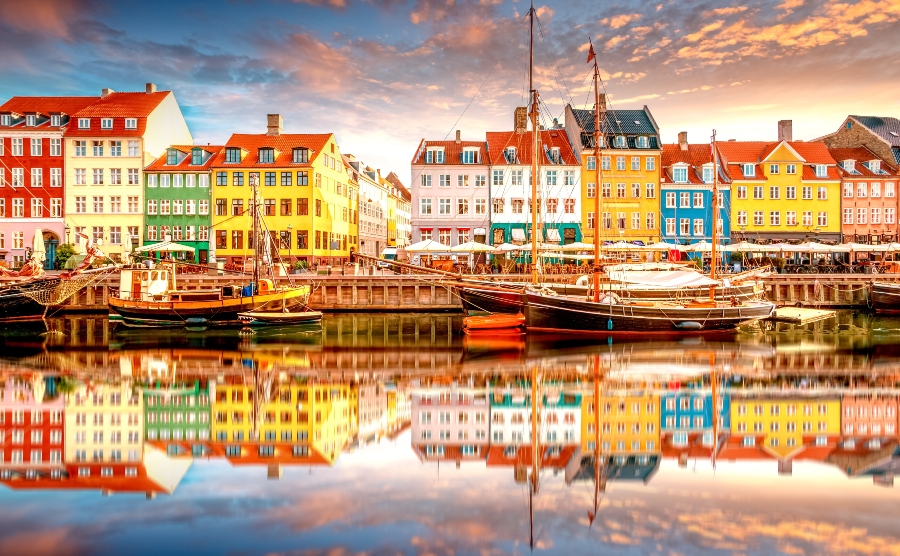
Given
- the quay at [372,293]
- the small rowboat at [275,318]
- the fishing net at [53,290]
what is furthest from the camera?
the quay at [372,293]

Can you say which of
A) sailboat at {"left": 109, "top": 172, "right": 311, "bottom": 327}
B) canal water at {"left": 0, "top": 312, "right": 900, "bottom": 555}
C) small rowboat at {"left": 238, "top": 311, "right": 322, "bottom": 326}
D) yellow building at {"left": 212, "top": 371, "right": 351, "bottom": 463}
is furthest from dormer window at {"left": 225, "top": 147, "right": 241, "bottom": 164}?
yellow building at {"left": 212, "top": 371, "right": 351, "bottom": 463}

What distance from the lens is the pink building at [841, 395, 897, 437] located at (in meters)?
14.5

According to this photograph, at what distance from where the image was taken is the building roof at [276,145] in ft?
193

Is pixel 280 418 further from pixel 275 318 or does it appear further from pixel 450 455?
pixel 275 318

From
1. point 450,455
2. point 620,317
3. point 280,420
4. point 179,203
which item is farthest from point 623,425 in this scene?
point 179,203

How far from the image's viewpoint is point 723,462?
12531 millimetres

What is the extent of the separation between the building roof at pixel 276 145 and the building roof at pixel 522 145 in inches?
576

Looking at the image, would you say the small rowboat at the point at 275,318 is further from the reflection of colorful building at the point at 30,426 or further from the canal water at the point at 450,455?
the reflection of colorful building at the point at 30,426

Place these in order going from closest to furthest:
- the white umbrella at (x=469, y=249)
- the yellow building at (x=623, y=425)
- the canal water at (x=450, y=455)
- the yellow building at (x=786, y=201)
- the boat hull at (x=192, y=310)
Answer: the canal water at (x=450, y=455) < the yellow building at (x=623, y=425) < the boat hull at (x=192, y=310) < the white umbrella at (x=469, y=249) < the yellow building at (x=786, y=201)

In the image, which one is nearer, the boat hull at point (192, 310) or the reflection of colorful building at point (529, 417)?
the reflection of colorful building at point (529, 417)

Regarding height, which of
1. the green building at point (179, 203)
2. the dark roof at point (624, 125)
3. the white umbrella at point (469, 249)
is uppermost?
the dark roof at point (624, 125)

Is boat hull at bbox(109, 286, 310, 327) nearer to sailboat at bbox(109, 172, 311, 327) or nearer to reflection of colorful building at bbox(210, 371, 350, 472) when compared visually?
sailboat at bbox(109, 172, 311, 327)

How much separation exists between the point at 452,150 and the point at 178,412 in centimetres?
4821

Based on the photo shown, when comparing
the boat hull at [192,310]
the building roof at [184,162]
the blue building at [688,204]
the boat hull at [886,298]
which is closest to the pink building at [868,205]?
the blue building at [688,204]
